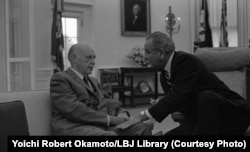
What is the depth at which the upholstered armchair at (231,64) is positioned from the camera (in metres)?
3.32

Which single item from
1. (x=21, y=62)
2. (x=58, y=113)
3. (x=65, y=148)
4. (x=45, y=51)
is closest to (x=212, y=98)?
(x=65, y=148)

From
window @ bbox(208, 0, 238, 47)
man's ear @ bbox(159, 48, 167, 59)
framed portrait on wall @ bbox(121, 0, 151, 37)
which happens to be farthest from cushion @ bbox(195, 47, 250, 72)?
window @ bbox(208, 0, 238, 47)

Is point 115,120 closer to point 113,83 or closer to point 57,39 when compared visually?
point 57,39

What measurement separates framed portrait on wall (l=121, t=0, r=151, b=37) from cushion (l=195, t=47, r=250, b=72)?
4.28 m

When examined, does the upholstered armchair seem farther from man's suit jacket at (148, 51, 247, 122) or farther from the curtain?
the curtain

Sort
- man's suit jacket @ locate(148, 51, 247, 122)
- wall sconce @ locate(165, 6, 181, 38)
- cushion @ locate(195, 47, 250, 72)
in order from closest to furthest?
man's suit jacket @ locate(148, 51, 247, 122), cushion @ locate(195, 47, 250, 72), wall sconce @ locate(165, 6, 181, 38)

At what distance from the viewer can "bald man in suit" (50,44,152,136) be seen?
229 centimetres

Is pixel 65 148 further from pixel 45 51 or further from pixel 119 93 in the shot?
pixel 119 93

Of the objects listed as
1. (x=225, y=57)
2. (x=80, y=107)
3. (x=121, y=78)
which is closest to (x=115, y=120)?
(x=80, y=107)

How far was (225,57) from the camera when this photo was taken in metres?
3.33

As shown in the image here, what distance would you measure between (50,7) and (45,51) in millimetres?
829

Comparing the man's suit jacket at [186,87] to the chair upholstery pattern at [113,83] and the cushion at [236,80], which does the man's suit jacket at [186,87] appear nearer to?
the cushion at [236,80]

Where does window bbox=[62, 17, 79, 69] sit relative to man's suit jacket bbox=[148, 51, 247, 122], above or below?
above

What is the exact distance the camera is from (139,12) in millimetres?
7734
